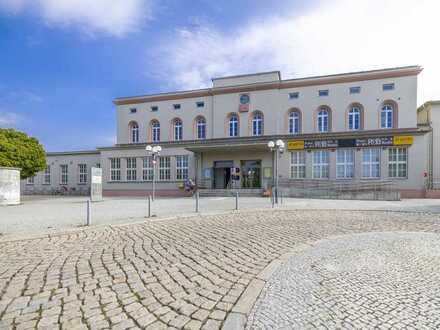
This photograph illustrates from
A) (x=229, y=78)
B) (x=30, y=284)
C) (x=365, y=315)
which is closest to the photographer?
(x=365, y=315)

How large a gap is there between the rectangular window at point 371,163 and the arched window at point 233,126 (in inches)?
544

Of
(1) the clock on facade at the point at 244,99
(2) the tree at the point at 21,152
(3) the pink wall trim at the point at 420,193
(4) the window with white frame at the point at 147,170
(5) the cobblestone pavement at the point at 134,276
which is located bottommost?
(3) the pink wall trim at the point at 420,193

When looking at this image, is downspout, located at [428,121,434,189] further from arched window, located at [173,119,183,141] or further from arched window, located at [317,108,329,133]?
arched window, located at [173,119,183,141]

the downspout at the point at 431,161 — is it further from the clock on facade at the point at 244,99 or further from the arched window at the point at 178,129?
the arched window at the point at 178,129

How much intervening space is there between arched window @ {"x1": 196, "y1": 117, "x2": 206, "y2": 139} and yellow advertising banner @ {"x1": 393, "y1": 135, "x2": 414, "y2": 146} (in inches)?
798

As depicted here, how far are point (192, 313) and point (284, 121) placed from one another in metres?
27.7

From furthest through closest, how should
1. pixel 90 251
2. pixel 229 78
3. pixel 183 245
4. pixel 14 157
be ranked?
pixel 229 78
pixel 14 157
pixel 183 245
pixel 90 251

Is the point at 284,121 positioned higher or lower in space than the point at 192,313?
higher

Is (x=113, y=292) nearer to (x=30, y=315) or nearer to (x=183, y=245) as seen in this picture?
(x=30, y=315)

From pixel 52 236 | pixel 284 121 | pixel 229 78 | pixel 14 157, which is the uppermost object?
pixel 229 78

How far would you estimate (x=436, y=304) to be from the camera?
2834 millimetres

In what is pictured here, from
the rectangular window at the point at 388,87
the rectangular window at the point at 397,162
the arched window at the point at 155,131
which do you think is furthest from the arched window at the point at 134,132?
the rectangular window at the point at 388,87

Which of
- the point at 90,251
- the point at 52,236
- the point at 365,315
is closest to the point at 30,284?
the point at 90,251

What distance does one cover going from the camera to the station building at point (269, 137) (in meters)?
23.5
